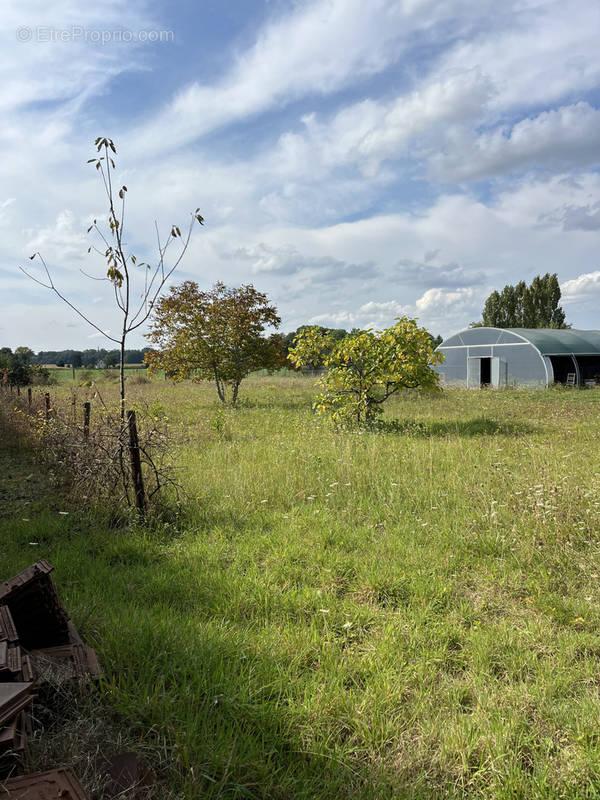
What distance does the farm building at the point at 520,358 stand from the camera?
81.6 feet

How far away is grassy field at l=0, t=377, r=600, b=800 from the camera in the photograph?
2268mm

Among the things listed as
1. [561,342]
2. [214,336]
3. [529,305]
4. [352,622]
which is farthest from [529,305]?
[352,622]

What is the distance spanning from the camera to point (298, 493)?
596cm

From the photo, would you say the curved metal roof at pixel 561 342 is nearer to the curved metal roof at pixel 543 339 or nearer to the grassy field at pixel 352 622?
the curved metal roof at pixel 543 339

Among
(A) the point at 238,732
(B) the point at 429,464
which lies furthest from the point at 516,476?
(A) the point at 238,732

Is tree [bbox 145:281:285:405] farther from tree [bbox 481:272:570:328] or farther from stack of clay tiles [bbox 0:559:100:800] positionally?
tree [bbox 481:272:570:328]

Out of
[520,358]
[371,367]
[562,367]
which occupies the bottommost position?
[371,367]

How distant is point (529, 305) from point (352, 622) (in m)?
44.8

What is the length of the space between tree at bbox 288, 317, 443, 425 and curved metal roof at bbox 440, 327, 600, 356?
16.3 meters

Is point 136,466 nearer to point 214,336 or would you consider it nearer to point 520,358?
point 214,336

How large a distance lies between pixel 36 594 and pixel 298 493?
350cm

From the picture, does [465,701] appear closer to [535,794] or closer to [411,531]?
[535,794]

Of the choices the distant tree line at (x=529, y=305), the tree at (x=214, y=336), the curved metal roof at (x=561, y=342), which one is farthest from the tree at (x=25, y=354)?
the distant tree line at (x=529, y=305)

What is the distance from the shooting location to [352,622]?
3324 mm
